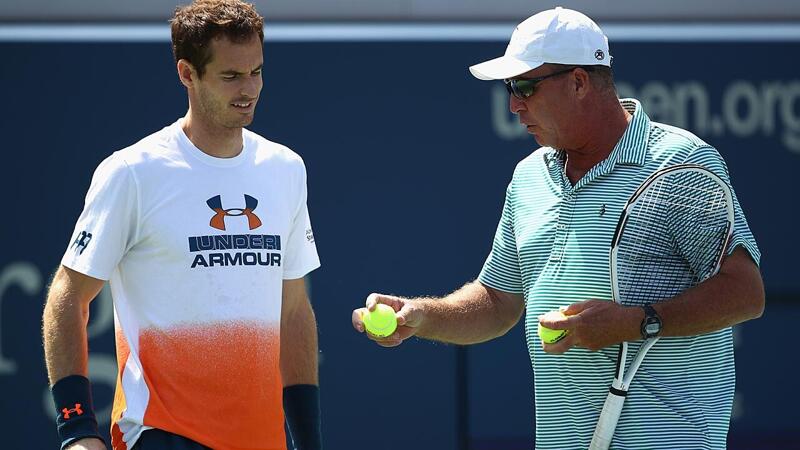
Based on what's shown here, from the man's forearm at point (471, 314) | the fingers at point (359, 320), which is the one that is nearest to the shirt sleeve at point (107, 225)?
the fingers at point (359, 320)

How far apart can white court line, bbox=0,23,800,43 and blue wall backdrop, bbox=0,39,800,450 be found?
3cm

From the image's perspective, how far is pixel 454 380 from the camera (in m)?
5.87

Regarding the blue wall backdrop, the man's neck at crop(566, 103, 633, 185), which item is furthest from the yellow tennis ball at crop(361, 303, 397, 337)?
the blue wall backdrop

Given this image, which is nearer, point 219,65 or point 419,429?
point 219,65

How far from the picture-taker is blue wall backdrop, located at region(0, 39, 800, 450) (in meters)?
5.75

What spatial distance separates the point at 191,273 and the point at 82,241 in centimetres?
28

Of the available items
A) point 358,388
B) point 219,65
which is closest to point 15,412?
point 358,388

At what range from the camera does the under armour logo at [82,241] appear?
3596mm

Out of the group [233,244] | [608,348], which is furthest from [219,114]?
[608,348]

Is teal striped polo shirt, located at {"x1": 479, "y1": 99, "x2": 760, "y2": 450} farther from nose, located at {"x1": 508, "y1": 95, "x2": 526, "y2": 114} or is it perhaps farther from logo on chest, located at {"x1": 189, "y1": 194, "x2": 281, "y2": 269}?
logo on chest, located at {"x1": 189, "y1": 194, "x2": 281, "y2": 269}

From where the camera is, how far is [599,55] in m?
3.71

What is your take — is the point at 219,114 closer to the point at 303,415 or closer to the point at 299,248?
the point at 299,248

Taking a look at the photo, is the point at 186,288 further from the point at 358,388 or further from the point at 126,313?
the point at 358,388

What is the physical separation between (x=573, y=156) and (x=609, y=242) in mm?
312
